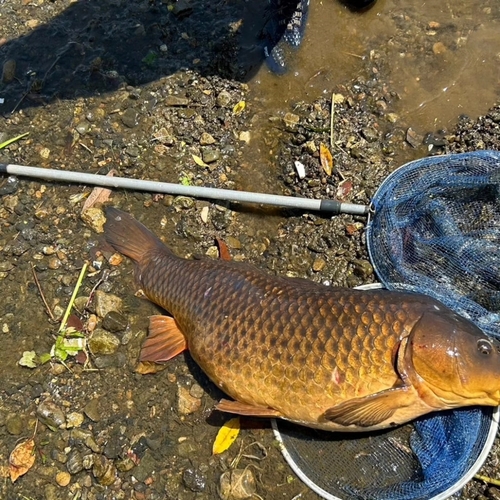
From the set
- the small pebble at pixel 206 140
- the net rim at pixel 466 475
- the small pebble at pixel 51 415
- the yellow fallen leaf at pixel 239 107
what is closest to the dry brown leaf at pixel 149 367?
the small pebble at pixel 51 415

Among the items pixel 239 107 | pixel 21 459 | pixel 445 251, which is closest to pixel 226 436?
pixel 21 459

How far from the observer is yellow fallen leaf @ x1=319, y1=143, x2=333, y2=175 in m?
3.66

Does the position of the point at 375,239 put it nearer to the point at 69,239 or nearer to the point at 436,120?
the point at 436,120

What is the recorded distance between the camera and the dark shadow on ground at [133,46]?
4352 mm

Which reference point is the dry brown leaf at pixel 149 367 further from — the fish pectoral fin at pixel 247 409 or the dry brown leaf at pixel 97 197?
the dry brown leaf at pixel 97 197

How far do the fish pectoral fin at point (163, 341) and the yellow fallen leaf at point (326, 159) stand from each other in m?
1.48

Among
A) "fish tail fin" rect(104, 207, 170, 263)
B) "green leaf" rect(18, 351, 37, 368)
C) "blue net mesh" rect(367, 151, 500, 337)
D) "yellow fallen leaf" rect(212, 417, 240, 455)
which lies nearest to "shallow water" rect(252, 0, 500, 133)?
"blue net mesh" rect(367, 151, 500, 337)

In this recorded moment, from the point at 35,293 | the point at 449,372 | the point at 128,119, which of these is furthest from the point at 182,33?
the point at 449,372

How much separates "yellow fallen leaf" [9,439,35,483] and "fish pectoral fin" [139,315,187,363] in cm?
88

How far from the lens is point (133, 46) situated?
180 inches

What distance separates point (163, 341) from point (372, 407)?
53.1 inches

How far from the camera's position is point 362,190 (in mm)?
3602

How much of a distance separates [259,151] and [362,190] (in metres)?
0.84

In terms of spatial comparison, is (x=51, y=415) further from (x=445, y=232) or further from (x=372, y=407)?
(x=445, y=232)
